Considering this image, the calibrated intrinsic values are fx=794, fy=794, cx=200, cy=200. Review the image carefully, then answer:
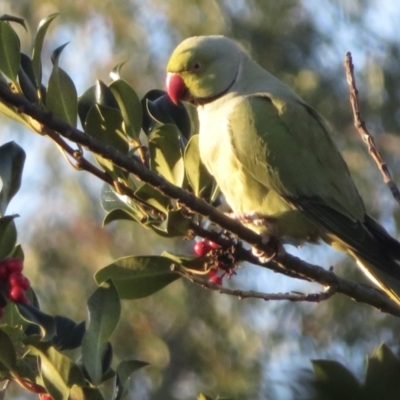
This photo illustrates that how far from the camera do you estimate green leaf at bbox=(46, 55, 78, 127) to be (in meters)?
1.12

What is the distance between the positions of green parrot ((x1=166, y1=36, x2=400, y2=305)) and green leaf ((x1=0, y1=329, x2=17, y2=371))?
0.66 m

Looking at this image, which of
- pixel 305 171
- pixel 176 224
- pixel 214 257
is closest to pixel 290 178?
pixel 305 171

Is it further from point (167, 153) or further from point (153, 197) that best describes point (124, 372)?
point (167, 153)

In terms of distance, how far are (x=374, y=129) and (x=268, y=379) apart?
140 inches

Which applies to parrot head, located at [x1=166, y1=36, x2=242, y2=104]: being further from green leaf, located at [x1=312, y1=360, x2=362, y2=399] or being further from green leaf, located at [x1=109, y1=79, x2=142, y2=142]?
green leaf, located at [x1=312, y1=360, x2=362, y2=399]

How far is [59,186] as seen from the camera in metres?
4.19

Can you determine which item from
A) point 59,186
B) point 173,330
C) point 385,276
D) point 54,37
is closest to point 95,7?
point 54,37

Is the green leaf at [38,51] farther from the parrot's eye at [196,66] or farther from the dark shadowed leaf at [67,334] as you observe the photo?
the parrot's eye at [196,66]

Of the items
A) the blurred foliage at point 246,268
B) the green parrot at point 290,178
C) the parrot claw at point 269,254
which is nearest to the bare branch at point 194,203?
the parrot claw at point 269,254

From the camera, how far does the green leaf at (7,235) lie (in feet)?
3.54

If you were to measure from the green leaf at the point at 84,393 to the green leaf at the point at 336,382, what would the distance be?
621 millimetres

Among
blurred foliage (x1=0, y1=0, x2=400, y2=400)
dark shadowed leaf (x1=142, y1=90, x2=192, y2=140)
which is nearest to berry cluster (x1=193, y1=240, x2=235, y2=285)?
dark shadowed leaf (x1=142, y1=90, x2=192, y2=140)

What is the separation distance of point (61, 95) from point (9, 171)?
0.13 metres

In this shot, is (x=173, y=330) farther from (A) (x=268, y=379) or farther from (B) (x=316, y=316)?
(A) (x=268, y=379)
